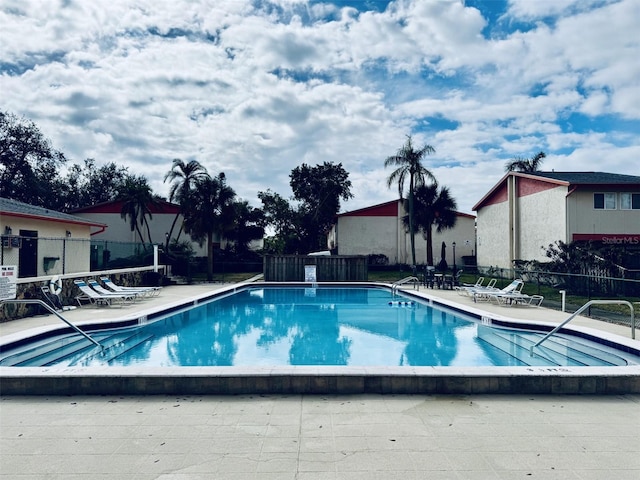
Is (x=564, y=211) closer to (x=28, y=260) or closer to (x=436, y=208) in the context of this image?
(x=436, y=208)

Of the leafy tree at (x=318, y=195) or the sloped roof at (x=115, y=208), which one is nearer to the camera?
A: the sloped roof at (x=115, y=208)

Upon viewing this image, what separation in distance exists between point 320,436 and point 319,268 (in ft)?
64.4

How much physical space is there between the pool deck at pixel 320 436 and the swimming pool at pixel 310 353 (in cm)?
18

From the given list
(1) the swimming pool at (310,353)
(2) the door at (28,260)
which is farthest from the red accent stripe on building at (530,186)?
(2) the door at (28,260)

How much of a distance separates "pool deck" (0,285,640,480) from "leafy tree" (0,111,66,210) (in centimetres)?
3777

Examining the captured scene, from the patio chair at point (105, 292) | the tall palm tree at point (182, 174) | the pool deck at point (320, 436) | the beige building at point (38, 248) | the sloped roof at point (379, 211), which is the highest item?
the tall palm tree at point (182, 174)

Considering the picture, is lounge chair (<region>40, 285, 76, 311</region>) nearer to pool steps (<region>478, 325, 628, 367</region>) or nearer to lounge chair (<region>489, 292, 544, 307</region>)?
pool steps (<region>478, 325, 628, 367</region>)

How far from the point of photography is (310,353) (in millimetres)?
8734

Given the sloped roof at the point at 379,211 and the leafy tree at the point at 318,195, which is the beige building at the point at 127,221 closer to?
the leafy tree at the point at 318,195

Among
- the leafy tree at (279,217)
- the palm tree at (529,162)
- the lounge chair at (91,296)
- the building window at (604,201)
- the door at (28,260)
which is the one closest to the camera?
the lounge chair at (91,296)

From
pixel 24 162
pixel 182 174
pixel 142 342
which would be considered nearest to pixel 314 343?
pixel 142 342

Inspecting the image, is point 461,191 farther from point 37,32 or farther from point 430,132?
point 37,32

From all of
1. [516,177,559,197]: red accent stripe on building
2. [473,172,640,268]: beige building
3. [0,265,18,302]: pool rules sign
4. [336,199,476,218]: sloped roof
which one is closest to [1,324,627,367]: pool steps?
[0,265,18,302]: pool rules sign

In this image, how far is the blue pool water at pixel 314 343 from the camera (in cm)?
790
